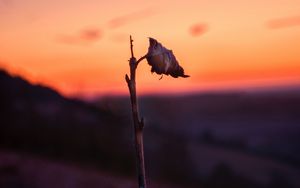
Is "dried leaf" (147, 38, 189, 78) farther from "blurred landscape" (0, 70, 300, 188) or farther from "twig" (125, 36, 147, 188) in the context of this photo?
"blurred landscape" (0, 70, 300, 188)

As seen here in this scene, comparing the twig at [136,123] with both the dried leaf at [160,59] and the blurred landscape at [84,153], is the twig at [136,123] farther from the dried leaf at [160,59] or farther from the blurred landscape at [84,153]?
the blurred landscape at [84,153]

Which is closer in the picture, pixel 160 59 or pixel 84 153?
pixel 160 59

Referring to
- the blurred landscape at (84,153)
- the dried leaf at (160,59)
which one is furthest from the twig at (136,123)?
the blurred landscape at (84,153)

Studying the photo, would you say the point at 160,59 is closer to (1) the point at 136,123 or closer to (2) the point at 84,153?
Result: (1) the point at 136,123

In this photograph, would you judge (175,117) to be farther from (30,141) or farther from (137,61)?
(137,61)

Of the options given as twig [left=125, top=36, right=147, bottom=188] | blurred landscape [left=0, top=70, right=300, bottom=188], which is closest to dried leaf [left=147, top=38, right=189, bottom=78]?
twig [left=125, top=36, right=147, bottom=188]

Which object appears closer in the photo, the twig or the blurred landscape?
the twig

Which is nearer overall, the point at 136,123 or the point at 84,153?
the point at 136,123

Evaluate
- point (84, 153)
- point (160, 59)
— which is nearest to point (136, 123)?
point (160, 59)

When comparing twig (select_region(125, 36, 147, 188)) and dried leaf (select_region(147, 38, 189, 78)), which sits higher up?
dried leaf (select_region(147, 38, 189, 78))

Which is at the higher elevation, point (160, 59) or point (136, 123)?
point (160, 59)
